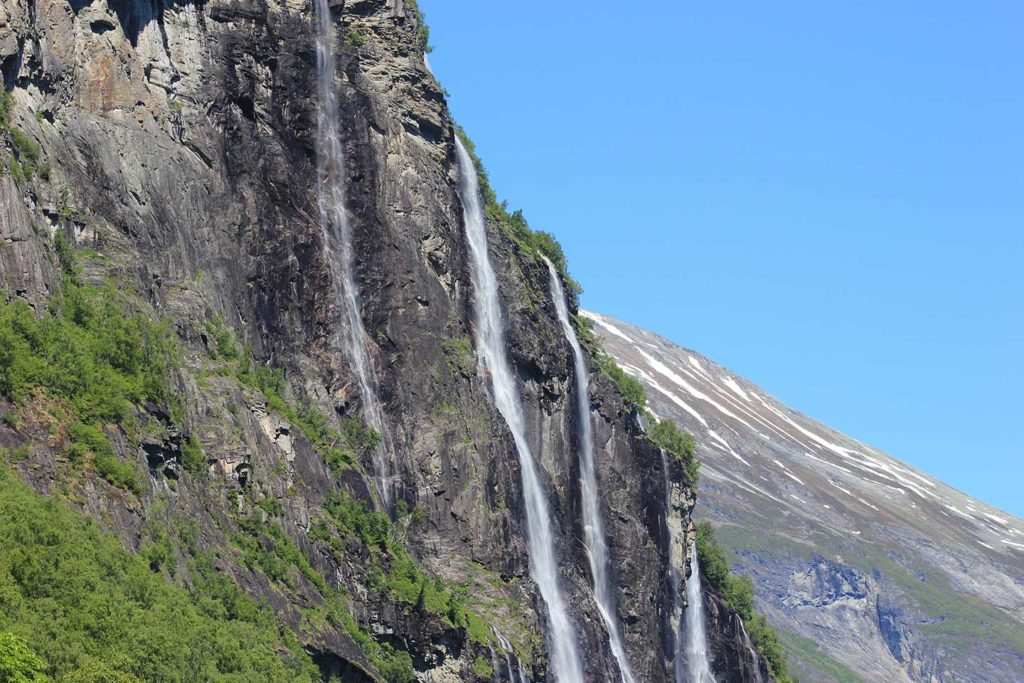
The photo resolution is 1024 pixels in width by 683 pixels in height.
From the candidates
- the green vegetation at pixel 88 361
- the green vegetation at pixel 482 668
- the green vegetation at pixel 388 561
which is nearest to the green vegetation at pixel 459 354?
the green vegetation at pixel 388 561

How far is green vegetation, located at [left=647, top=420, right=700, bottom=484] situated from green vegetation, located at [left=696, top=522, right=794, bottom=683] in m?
6.77

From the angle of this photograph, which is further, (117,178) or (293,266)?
(293,266)

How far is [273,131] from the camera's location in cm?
8544

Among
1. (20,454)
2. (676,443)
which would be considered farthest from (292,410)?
(676,443)

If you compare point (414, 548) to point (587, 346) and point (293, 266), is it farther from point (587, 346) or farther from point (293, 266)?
point (587, 346)

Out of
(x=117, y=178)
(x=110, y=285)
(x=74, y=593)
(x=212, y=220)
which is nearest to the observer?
(x=74, y=593)

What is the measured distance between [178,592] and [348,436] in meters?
22.6

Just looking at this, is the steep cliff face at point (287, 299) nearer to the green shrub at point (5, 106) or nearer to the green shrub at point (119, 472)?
the green shrub at point (119, 472)

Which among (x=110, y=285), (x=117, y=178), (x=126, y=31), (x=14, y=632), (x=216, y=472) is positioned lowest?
(x=14, y=632)

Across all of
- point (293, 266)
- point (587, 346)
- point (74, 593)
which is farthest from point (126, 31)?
point (587, 346)

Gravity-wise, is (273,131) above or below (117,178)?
above

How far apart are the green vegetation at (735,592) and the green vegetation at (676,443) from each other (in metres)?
6.77

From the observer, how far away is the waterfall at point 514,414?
9031 cm

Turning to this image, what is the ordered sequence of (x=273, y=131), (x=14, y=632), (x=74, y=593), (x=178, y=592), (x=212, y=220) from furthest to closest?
(x=273, y=131) < (x=212, y=220) < (x=178, y=592) < (x=74, y=593) < (x=14, y=632)
